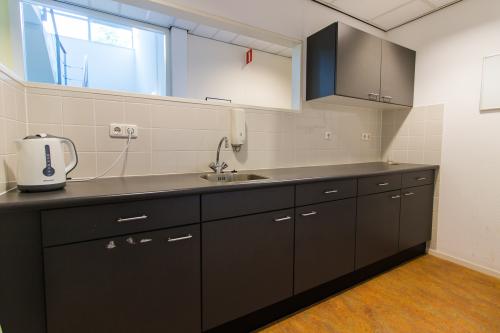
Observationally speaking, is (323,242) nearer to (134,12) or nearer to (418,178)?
(418,178)

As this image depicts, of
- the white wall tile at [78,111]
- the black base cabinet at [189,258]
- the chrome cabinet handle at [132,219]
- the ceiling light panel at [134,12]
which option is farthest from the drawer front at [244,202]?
the ceiling light panel at [134,12]

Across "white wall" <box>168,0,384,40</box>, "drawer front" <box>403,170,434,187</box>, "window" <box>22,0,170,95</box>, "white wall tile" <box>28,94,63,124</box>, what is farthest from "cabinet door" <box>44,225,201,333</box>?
"drawer front" <box>403,170,434,187</box>

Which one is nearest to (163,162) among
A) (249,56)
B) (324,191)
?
(324,191)

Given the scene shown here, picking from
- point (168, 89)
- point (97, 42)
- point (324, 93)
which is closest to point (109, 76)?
point (97, 42)

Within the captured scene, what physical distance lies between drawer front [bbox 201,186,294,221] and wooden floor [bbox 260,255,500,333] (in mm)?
760

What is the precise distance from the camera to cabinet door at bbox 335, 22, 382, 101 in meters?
2.07

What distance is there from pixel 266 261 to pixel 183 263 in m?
0.50

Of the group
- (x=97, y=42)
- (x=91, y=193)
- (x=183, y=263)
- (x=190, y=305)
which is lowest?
(x=190, y=305)

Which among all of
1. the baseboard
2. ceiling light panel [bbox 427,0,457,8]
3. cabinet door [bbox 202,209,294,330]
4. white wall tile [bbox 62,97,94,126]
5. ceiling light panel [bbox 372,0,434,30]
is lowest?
the baseboard

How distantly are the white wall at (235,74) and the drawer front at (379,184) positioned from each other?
2.39 m

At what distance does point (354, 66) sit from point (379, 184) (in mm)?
1035

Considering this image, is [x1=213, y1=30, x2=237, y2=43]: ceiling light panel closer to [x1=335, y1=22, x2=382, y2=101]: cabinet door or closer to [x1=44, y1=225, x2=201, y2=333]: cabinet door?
[x1=335, y1=22, x2=382, y2=101]: cabinet door

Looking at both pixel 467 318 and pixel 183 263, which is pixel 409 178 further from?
pixel 183 263

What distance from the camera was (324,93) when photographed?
7.10ft
